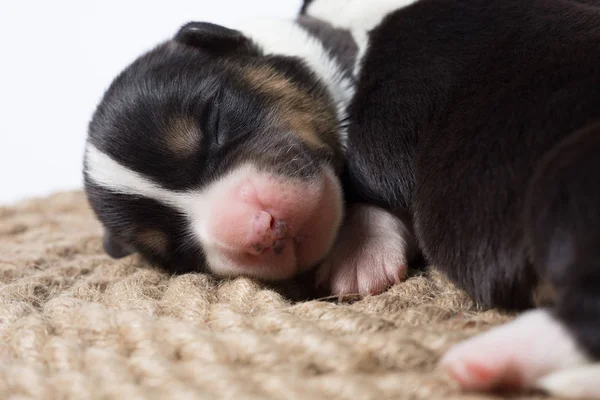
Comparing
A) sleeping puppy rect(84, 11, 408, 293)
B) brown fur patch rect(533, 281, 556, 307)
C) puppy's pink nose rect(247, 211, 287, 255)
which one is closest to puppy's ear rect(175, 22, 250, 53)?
sleeping puppy rect(84, 11, 408, 293)

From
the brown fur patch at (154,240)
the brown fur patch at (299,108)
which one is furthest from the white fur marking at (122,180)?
the brown fur patch at (299,108)

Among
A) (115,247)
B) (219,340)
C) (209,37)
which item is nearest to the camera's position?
(219,340)

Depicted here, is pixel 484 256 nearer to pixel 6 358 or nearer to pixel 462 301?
pixel 462 301

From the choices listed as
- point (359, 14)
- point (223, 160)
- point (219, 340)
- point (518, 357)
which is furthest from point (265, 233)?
point (359, 14)

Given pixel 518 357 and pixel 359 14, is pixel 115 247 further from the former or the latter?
pixel 518 357

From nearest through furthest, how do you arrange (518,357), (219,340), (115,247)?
1. (518,357)
2. (219,340)
3. (115,247)

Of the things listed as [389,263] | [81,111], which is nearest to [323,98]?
[389,263]

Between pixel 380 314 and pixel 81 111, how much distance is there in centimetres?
335

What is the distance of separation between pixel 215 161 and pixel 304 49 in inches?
23.3

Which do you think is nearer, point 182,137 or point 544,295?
point 544,295

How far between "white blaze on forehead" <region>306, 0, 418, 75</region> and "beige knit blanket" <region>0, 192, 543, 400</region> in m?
0.73

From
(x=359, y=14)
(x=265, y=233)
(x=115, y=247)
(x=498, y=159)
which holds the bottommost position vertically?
(x=115, y=247)

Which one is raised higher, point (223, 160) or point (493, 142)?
point (493, 142)

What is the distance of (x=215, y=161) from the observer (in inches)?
58.9
